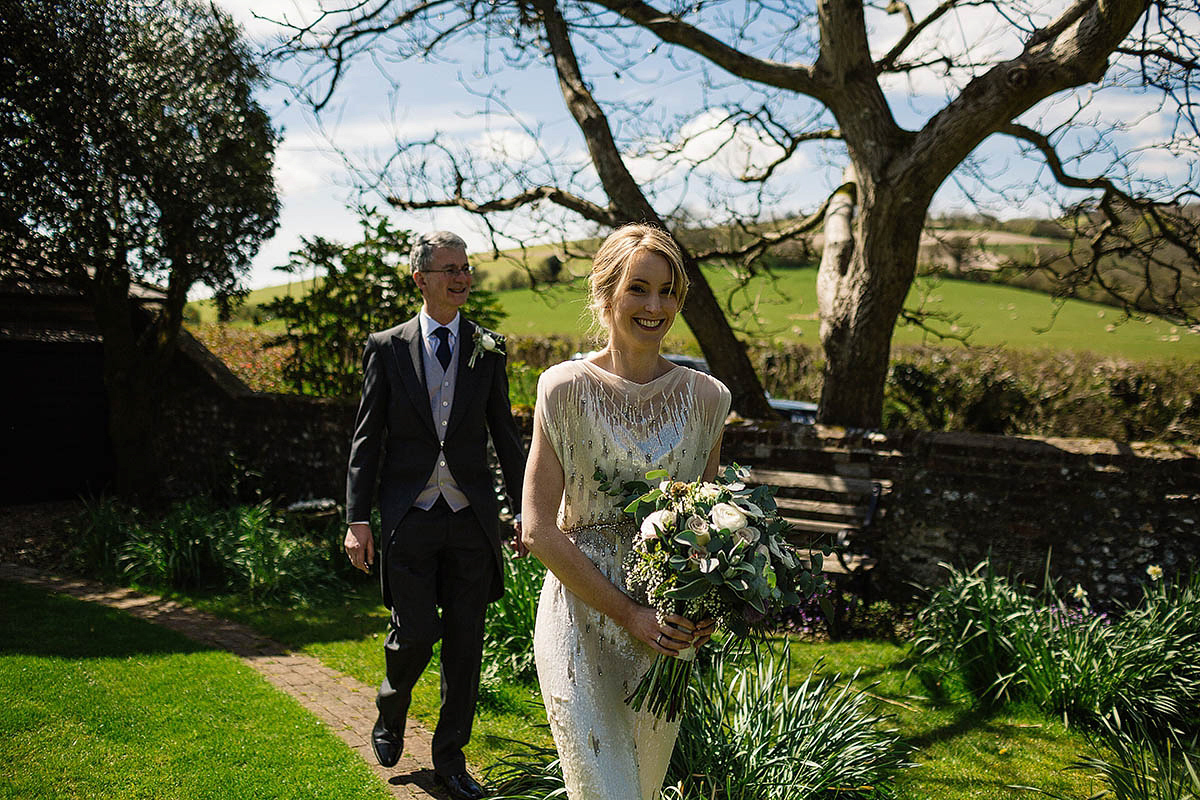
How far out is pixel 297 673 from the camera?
5.78 meters

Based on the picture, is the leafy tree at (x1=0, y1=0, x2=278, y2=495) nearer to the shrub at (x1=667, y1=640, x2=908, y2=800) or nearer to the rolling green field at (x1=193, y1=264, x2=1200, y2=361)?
the rolling green field at (x1=193, y1=264, x2=1200, y2=361)

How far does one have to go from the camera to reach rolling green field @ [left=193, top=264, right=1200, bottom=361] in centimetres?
1023

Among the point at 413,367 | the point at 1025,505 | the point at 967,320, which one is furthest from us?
the point at 967,320

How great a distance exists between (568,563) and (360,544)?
191cm

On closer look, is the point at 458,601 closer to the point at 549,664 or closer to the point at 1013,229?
the point at 549,664

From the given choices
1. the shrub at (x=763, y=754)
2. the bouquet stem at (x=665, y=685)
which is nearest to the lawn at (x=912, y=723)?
the shrub at (x=763, y=754)

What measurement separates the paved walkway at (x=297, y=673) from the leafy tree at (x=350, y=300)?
3542 millimetres

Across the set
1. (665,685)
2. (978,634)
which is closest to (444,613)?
(665,685)

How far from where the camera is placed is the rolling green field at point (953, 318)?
10.2 m

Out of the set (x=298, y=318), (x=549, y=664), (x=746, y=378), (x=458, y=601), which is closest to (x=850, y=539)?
(x=746, y=378)

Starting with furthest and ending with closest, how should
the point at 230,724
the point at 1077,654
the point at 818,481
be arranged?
the point at 818,481 < the point at 1077,654 < the point at 230,724

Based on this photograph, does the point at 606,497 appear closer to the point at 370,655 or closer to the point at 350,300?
the point at 370,655

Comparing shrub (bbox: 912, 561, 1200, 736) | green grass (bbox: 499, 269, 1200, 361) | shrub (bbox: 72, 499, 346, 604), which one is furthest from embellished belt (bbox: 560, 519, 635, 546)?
green grass (bbox: 499, 269, 1200, 361)

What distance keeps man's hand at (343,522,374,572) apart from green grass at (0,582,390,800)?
3.36 feet
